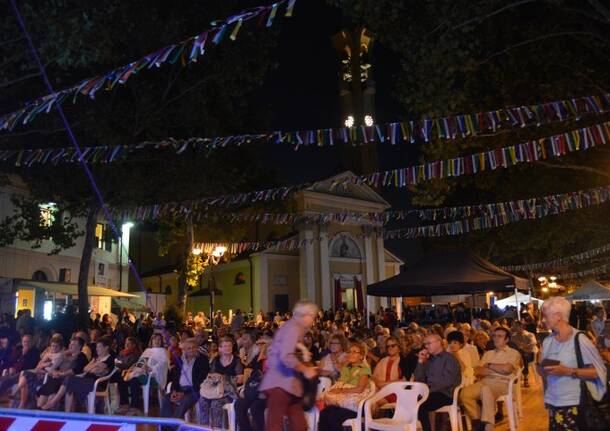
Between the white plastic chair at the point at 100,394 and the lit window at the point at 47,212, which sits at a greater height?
the lit window at the point at 47,212

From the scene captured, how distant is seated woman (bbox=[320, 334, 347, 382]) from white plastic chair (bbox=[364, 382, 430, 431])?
83 cm

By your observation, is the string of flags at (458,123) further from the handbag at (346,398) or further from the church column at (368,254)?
the church column at (368,254)

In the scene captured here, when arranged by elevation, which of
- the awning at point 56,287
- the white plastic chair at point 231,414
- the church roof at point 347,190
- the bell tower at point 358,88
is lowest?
the white plastic chair at point 231,414

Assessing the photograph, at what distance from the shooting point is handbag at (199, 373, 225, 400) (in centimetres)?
761

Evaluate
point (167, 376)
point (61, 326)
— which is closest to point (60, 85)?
point (61, 326)

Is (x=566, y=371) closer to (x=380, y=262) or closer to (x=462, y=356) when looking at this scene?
(x=462, y=356)

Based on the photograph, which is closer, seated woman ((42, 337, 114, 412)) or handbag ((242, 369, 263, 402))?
handbag ((242, 369, 263, 402))

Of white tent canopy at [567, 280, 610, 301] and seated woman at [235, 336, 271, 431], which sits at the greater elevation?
white tent canopy at [567, 280, 610, 301]

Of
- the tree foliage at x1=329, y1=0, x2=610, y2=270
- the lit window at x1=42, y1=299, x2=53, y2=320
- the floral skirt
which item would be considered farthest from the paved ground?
the lit window at x1=42, y1=299, x2=53, y2=320

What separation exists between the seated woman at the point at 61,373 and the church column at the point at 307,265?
24.9 metres

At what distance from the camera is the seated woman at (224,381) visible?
762cm

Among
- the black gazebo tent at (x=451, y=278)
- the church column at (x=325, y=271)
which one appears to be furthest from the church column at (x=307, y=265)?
the black gazebo tent at (x=451, y=278)

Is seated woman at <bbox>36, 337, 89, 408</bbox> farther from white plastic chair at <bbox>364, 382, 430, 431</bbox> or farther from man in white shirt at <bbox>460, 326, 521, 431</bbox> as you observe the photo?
man in white shirt at <bbox>460, 326, 521, 431</bbox>

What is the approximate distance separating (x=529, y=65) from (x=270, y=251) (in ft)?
79.3
